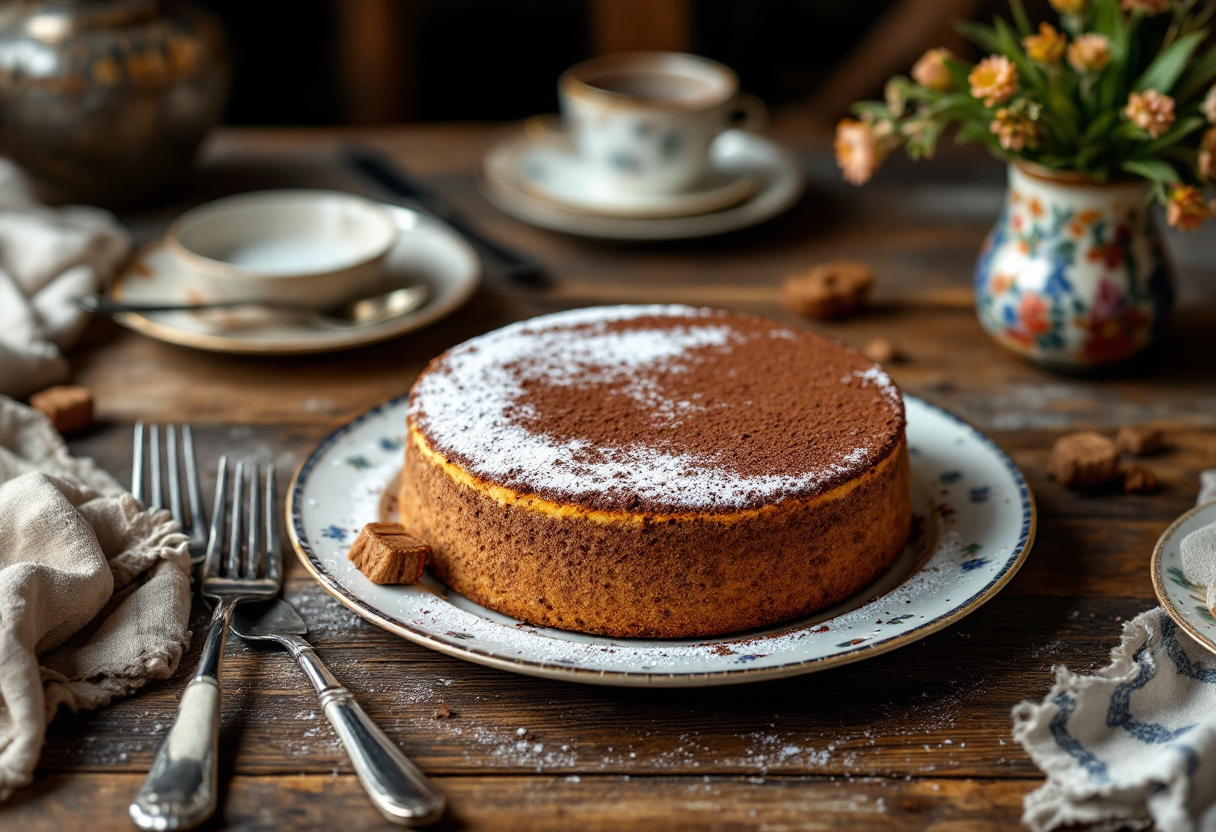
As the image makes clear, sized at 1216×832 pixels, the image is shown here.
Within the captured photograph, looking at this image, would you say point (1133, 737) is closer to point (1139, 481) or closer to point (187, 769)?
point (1139, 481)

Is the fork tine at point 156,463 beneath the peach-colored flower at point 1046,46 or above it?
beneath

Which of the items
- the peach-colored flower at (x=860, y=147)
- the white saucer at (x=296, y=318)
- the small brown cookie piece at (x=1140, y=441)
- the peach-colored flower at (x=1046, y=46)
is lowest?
the white saucer at (x=296, y=318)

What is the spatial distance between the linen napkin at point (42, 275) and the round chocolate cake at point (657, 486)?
700mm

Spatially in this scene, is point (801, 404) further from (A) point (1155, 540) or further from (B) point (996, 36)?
(B) point (996, 36)

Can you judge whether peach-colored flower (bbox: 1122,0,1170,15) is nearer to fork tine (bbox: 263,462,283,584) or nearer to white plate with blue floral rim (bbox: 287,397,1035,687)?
white plate with blue floral rim (bbox: 287,397,1035,687)

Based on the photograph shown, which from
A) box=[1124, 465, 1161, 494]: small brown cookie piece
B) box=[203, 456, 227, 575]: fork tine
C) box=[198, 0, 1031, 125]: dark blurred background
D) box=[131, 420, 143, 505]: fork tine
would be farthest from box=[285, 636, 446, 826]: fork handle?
box=[198, 0, 1031, 125]: dark blurred background

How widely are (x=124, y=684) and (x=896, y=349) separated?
125 centimetres

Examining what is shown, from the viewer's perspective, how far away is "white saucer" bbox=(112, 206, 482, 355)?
1.75 metres

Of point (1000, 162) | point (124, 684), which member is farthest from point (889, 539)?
point (1000, 162)

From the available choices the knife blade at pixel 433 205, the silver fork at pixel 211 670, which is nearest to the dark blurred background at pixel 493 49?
the knife blade at pixel 433 205

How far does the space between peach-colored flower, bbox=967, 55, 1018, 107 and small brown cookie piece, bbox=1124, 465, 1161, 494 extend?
508mm

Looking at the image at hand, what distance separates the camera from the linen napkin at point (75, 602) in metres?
1.01

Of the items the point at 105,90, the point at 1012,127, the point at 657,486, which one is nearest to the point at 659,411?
the point at 657,486

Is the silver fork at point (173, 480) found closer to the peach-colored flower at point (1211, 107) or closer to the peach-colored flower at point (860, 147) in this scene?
the peach-colored flower at point (860, 147)
